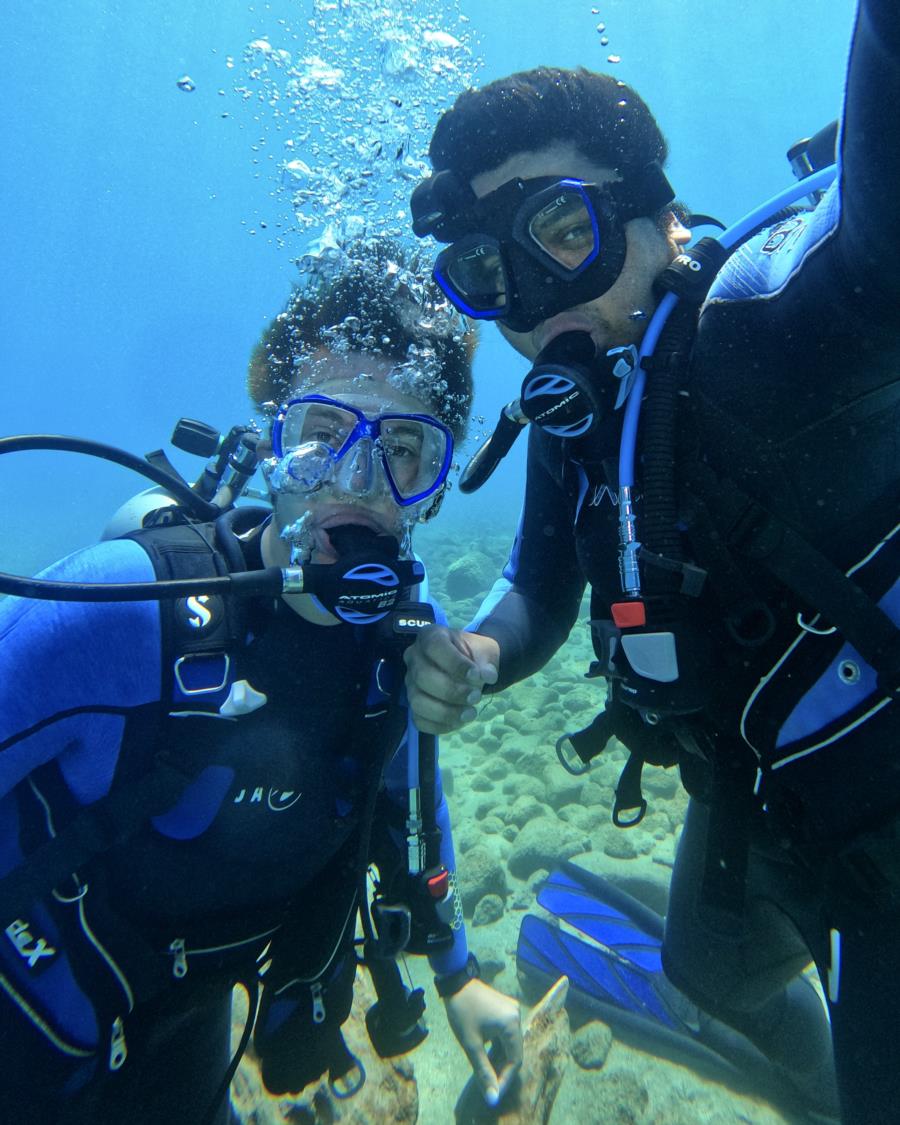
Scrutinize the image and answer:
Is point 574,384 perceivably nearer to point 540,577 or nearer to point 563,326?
point 563,326

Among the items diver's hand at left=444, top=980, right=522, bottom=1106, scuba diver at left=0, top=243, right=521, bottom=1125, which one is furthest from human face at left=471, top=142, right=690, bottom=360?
diver's hand at left=444, top=980, right=522, bottom=1106

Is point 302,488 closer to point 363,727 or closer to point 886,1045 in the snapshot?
point 363,727

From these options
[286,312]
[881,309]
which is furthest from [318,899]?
[881,309]

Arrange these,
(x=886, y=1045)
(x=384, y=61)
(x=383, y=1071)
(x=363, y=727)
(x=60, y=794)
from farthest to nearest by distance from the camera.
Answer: (x=384, y=61) → (x=383, y=1071) → (x=363, y=727) → (x=60, y=794) → (x=886, y=1045)

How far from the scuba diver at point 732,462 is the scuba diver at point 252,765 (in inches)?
18.4

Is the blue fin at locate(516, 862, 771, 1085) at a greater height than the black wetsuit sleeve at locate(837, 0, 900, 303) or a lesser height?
lesser

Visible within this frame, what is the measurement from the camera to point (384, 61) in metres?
5.81

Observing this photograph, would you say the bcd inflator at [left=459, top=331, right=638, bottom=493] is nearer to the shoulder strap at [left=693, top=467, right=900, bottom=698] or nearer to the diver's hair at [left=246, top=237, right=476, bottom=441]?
the shoulder strap at [left=693, top=467, right=900, bottom=698]

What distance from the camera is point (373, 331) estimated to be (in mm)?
2680

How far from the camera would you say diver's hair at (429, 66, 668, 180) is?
2281 millimetres

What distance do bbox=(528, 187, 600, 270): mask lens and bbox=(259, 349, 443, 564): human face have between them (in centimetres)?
79

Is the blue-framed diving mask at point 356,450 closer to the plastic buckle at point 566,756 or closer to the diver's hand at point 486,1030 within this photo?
the plastic buckle at point 566,756

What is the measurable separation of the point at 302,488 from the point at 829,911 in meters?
2.25

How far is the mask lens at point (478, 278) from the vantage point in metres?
2.43
